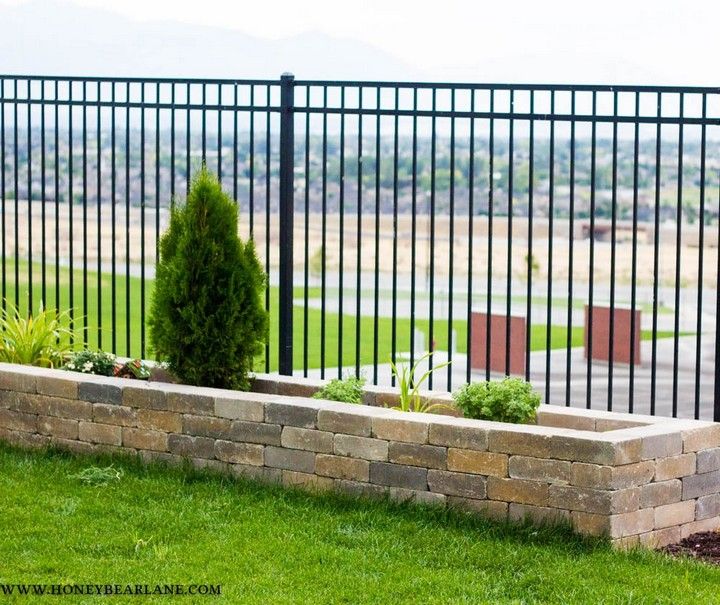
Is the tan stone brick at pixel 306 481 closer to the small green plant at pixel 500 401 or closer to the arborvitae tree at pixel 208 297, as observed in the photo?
the small green plant at pixel 500 401

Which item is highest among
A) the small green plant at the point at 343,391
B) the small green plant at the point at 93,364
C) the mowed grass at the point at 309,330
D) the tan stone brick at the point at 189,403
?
the small green plant at the point at 93,364

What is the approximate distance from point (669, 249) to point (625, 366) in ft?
147

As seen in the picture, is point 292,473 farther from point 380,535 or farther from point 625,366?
point 625,366

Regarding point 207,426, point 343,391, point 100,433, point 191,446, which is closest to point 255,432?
point 207,426

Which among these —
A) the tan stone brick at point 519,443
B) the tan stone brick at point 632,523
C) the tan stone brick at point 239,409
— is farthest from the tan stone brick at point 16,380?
the tan stone brick at point 632,523

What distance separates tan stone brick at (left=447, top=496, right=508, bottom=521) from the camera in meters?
5.89

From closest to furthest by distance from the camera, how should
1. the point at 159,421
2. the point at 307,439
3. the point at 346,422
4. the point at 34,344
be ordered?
the point at 346,422, the point at 307,439, the point at 159,421, the point at 34,344

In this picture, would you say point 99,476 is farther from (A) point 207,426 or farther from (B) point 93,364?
(B) point 93,364

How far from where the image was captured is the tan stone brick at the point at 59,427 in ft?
24.2

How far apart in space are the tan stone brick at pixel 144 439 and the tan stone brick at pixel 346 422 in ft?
3.46

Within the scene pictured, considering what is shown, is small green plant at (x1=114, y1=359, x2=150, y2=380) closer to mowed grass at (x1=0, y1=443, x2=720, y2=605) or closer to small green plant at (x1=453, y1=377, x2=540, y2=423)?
mowed grass at (x1=0, y1=443, x2=720, y2=605)

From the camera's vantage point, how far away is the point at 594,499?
562cm

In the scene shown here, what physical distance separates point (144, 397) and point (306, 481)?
3.73 feet

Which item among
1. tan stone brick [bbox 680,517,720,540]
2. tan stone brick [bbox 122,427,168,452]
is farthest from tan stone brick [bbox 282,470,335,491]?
tan stone brick [bbox 680,517,720,540]
